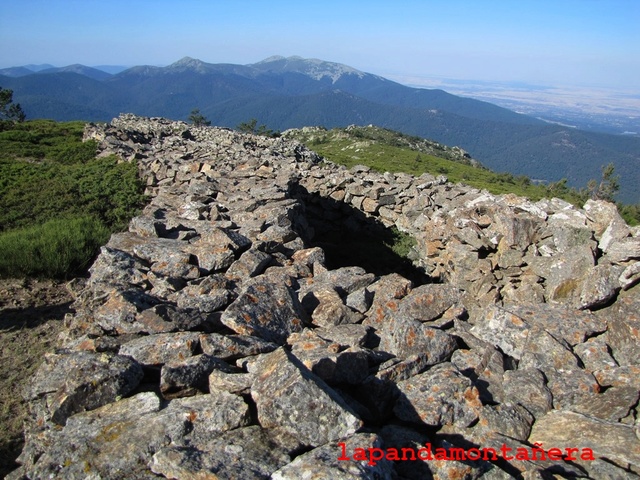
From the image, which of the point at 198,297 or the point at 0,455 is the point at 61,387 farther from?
the point at 198,297

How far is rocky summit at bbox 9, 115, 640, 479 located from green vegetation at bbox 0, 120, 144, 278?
130 inches

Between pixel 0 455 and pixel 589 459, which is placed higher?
pixel 589 459

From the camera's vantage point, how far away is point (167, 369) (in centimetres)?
597

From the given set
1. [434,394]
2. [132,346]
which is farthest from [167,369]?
[434,394]

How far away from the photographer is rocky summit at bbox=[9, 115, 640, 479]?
4.97 meters

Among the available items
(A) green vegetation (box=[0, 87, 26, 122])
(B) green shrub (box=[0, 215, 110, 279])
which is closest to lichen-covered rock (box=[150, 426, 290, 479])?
(B) green shrub (box=[0, 215, 110, 279])

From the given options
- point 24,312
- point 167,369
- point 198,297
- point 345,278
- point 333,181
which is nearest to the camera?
point 167,369

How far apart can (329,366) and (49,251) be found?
12015 millimetres

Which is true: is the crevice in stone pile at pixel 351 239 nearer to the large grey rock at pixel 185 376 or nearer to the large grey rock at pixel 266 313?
the large grey rock at pixel 266 313

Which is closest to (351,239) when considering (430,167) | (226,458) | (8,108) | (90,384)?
(90,384)

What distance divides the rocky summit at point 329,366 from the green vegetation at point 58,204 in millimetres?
3299

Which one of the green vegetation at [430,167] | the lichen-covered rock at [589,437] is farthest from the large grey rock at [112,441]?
the green vegetation at [430,167]

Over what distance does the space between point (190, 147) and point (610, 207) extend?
24.8m

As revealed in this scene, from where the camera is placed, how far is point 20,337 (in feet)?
35.6
